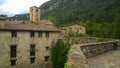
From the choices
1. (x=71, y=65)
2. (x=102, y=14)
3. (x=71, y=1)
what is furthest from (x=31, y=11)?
(x=71, y=1)

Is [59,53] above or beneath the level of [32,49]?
beneath

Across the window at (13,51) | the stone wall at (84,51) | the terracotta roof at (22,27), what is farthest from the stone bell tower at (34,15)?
the stone wall at (84,51)

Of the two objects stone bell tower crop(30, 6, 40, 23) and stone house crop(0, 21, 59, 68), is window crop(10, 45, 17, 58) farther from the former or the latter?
stone bell tower crop(30, 6, 40, 23)

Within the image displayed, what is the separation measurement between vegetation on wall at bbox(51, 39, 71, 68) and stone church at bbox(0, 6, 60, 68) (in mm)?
1992

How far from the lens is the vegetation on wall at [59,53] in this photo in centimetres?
3528

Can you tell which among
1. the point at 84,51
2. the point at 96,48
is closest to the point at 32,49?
the point at 96,48

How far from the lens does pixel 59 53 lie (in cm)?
3566

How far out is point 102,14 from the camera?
103062 mm

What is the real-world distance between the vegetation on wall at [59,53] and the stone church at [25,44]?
199cm

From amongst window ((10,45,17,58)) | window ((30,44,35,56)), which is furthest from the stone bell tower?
window ((10,45,17,58))

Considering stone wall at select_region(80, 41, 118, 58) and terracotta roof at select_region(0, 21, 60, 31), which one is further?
terracotta roof at select_region(0, 21, 60, 31)

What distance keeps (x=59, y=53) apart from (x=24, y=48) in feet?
17.3

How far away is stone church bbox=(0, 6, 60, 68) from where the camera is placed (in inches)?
1250

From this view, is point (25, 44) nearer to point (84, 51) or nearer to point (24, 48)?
point (24, 48)
